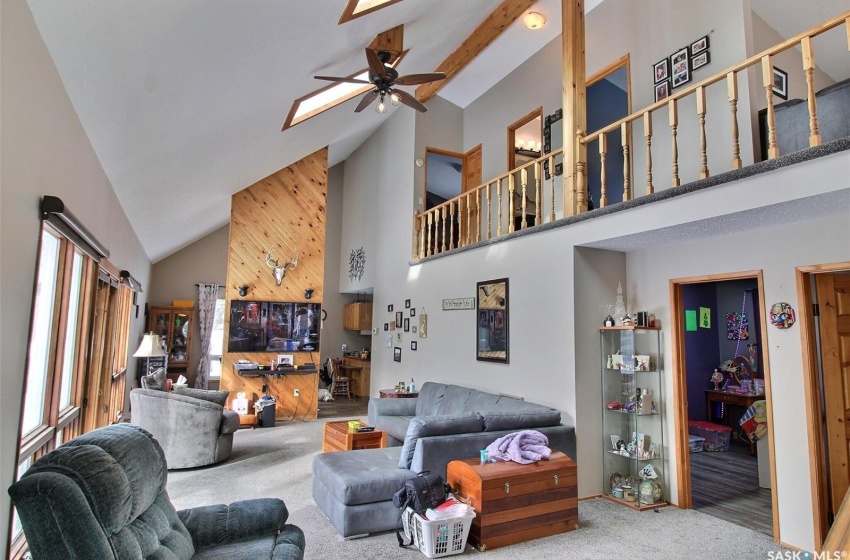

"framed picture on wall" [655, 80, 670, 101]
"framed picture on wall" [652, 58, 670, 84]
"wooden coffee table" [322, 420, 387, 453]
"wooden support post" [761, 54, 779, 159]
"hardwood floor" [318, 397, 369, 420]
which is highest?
"framed picture on wall" [652, 58, 670, 84]

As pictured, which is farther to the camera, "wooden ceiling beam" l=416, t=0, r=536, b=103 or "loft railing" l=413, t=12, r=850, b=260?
"wooden ceiling beam" l=416, t=0, r=536, b=103

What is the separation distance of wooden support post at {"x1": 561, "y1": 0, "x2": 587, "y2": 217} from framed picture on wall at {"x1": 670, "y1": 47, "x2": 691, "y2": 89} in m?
0.92

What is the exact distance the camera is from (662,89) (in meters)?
5.00

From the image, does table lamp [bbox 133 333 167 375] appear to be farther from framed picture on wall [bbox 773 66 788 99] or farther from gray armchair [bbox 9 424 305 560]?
framed picture on wall [bbox 773 66 788 99]

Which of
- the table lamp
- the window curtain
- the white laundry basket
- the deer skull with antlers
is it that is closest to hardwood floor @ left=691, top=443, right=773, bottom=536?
the white laundry basket

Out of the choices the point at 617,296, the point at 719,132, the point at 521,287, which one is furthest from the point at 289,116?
the point at 719,132

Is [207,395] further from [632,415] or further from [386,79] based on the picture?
[632,415]

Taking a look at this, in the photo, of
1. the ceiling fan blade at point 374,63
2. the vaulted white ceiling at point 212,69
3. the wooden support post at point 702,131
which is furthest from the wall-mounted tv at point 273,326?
the wooden support post at point 702,131

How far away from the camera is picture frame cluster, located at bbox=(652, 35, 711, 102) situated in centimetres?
461

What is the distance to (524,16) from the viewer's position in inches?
244

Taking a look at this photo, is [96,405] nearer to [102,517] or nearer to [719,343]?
[102,517]

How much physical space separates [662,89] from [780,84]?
1.02 metres

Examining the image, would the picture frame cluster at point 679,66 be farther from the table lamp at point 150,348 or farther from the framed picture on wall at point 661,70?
the table lamp at point 150,348

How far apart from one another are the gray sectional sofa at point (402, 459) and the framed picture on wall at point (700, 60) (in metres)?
3.64
